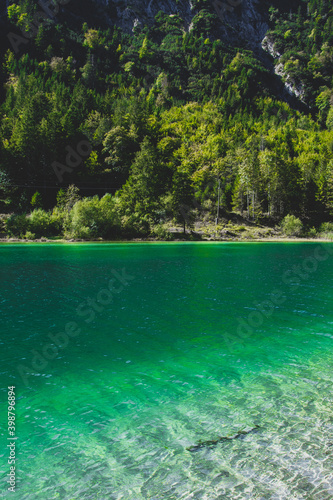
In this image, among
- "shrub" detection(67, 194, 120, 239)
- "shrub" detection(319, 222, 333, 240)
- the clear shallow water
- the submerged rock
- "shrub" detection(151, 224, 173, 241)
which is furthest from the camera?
"shrub" detection(319, 222, 333, 240)

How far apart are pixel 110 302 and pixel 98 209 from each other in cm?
5246

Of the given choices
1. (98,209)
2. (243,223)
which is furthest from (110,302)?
(243,223)

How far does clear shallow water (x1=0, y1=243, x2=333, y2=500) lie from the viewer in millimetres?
5852

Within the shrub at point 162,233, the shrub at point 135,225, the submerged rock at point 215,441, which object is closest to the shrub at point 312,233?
the shrub at point 162,233

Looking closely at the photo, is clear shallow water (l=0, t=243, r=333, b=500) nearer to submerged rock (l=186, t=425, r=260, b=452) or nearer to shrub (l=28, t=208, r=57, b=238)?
submerged rock (l=186, t=425, r=260, b=452)

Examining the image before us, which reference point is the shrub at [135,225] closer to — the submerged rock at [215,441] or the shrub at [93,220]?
the shrub at [93,220]

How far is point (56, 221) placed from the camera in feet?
230

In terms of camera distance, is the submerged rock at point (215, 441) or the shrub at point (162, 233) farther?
the shrub at point (162, 233)

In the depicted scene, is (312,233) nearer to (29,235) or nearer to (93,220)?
(93,220)

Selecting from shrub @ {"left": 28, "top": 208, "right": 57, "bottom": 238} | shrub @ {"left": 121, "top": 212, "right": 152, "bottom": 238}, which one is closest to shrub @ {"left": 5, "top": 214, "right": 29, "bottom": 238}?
shrub @ {"left": 28, "top": 208, "right": 57, "bottom": 238}

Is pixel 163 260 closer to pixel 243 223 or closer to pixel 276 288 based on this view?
pixel 276 288

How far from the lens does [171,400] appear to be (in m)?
8.58

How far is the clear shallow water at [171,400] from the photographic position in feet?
19.2

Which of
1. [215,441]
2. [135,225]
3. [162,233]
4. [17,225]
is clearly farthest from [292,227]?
[215,441]
